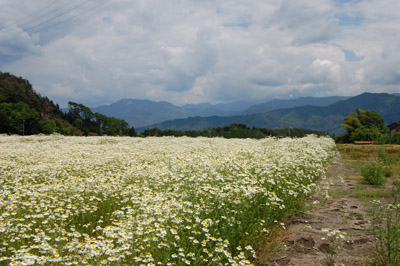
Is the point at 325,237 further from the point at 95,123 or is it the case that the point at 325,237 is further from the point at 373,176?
the point at 95,123

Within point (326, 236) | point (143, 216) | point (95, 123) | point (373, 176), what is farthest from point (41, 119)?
point (326, 236)

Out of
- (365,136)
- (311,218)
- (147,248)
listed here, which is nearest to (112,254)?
(147,248)

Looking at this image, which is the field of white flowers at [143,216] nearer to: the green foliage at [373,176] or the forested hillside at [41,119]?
the green foliage at [373,176]

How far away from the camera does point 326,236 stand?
20.8ft

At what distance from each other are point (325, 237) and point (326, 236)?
58 millimetres

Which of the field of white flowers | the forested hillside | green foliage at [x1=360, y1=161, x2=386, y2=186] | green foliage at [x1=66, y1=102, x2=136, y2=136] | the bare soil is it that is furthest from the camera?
green foliage at [x1=66, y1=102, x2=136, y2=136]

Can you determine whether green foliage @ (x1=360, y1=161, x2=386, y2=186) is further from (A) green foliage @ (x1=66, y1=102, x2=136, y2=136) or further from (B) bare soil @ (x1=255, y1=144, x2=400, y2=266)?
(A) green foliage @ (x1=66, y1=102, x2=136, y2=136)

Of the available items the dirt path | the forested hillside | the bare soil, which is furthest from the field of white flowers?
the forested hillside

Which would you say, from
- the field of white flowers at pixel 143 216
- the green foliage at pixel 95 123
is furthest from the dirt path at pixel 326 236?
the green foliage at pixel 95 123

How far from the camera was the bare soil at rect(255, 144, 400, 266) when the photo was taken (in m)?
5.34

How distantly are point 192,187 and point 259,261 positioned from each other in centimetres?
250

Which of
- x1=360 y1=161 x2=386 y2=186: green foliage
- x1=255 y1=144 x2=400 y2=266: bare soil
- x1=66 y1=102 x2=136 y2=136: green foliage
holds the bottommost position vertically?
x1=255 y1=144 x2=400 y2=266: bare soil

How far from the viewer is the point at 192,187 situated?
23.4ft

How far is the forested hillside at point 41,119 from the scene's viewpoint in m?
82.4
